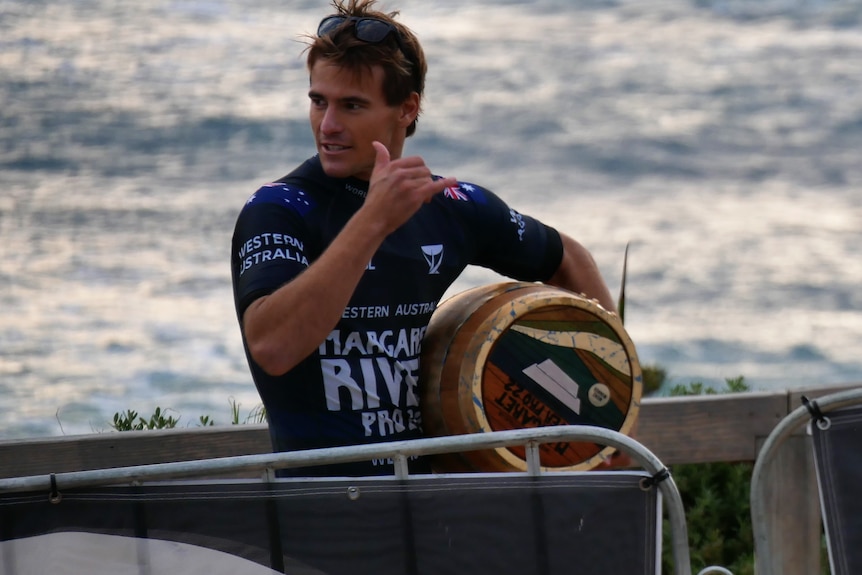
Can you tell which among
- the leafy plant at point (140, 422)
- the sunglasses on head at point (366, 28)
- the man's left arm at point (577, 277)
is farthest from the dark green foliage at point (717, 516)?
the sunglasses on head at point (366, 28)

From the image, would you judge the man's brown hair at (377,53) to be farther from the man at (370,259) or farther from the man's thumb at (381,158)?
the man's thumb at (381,158)

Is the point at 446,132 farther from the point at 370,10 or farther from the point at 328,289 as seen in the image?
the point at 328,289

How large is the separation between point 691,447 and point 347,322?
184 centimetres

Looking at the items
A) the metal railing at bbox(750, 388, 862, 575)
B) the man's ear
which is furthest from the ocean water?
the man's ear

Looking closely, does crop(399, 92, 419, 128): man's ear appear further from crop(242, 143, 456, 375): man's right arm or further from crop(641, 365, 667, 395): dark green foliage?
crop(641, 365, 667, 395): dark green foliage

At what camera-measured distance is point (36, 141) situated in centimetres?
1058

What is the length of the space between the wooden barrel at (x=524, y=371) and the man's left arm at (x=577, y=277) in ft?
0.99

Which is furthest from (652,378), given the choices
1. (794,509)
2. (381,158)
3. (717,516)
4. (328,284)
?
(328,284)

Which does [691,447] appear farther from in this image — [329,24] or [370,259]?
[329,24]

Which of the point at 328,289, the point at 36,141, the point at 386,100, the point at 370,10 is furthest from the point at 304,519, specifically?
the point at 36,141

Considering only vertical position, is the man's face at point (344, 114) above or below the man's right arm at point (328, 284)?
above

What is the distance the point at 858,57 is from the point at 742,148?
1.68 m

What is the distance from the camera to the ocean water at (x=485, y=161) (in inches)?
357

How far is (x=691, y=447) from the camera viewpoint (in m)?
4.41
